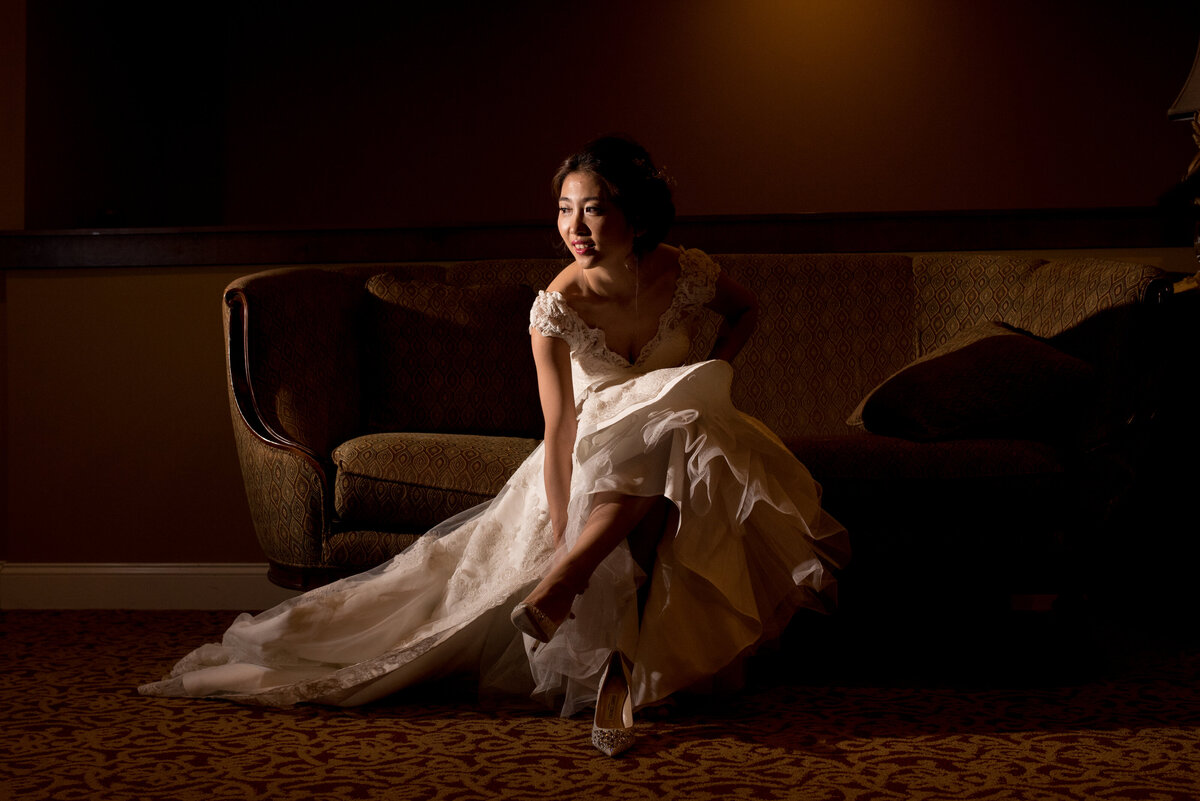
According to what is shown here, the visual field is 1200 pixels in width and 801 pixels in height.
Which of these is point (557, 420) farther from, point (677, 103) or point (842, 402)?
point (677, 103)

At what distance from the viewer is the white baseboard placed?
3.61 m

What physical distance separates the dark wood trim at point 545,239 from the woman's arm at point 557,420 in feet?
4.20

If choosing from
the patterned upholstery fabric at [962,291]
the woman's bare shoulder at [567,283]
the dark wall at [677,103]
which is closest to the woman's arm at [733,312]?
the woman's bare shoulder at [567,283]

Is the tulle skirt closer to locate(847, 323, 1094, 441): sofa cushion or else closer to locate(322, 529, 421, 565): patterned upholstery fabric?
A: locate(322, 529, 421, 565): patterned upholstery fabric

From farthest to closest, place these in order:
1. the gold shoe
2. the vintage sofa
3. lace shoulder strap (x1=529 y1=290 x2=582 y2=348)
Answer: the vintage sofa < lace shoulder strap (x1=529 y1=290 x2=582 y2=348) < the gold shoe

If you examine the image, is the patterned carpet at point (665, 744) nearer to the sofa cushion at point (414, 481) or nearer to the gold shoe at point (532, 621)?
the gold shoe at point (532, 621)

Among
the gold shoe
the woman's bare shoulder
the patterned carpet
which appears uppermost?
the woman's bare shoulder

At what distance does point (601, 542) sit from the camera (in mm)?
2080

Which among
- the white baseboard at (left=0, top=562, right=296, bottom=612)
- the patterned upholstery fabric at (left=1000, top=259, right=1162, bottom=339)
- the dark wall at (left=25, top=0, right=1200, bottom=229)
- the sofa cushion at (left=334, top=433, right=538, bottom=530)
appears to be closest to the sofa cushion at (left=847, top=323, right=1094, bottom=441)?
the patterned upholstery fabric at (left=1000, top=259, right=1162, bottom=339)

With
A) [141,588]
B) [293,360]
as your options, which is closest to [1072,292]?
[293,360]

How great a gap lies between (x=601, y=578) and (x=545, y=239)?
5.69 ft

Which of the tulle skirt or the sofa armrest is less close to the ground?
the sofa armrest

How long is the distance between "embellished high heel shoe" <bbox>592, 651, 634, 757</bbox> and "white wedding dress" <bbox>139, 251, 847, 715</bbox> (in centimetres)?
5

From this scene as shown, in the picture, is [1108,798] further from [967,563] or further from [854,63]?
[854,63]
